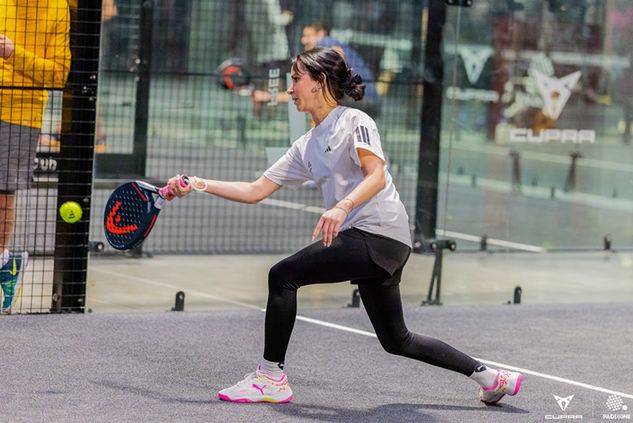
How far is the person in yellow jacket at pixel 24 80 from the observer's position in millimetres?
7477

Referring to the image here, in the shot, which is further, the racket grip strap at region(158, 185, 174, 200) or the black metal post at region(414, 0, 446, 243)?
the black metal post at region(414, 0, 446, 243)

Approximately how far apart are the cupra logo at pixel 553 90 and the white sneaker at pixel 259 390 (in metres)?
5.22

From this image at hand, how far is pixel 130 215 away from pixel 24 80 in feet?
6.08

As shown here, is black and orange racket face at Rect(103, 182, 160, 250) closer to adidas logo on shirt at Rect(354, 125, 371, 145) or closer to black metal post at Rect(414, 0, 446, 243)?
adidas logo on shirt at Rect(354, 125, 371, 145)

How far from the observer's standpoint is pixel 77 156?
7.73m

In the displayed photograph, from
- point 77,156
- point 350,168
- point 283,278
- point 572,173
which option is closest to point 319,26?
point 572,173

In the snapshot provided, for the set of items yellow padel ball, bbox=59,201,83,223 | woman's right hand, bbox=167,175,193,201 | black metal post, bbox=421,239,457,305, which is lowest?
black metal post, bbox=421,239,457,305

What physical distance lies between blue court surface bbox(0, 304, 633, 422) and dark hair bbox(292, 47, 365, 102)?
1406 mm

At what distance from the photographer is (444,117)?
9953 mm

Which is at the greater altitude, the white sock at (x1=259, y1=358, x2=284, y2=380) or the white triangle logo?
the white triangle logo

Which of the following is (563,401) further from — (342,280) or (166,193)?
(166,193)

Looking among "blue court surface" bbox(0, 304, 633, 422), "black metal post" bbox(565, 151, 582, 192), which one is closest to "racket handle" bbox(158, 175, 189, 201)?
"blue court surface" bbox(0, 304, 633, 422)

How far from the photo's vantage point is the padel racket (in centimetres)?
593

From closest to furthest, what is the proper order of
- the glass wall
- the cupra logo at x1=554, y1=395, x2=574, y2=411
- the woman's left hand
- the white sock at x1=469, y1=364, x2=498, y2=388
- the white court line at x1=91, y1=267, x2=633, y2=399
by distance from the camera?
the woman's left hand, the white sock at x1=469, y1=364, x2=498, y2=388, the cupra logo at x1=554, y1=395, x2=574, y2=411, the white court line at x1=91, y1=267, x2=633, y2=399, the glass wall
